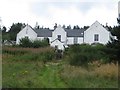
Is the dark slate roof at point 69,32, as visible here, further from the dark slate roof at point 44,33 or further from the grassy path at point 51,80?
the grassy path at point 51,80

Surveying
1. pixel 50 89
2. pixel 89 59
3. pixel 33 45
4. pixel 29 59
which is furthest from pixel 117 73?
pixel 33 45

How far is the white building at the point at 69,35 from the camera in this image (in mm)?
54062

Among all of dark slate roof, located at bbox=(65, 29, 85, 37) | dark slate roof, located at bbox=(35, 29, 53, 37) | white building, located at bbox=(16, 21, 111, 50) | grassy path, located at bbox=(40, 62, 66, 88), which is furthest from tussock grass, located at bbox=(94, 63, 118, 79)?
dark slate roof, located at bbox=(35, 29, 53, 37)

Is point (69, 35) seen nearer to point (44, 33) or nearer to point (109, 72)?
point (44, 33)

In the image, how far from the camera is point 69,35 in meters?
57.8

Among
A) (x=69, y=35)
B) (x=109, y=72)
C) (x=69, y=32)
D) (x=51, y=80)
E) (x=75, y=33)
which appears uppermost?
(x=69, y=32)

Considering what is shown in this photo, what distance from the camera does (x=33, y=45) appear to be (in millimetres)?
43406

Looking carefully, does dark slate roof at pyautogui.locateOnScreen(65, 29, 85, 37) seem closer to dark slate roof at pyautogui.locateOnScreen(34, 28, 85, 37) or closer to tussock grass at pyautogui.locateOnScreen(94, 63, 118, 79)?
→ dark slate roof at pyautogui.locateOnScreen(34, 28, 85, 37)

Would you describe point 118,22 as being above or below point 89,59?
above

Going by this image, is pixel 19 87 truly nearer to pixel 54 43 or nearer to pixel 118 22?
pixel 118 22

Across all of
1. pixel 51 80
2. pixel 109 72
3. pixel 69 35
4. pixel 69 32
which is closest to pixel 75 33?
pixel 69 35

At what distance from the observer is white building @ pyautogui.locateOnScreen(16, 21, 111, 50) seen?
177 feet

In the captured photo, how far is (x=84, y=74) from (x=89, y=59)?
942 centimetres

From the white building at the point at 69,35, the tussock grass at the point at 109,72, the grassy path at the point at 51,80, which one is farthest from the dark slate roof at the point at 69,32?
the grassy path at the point at 51,80
